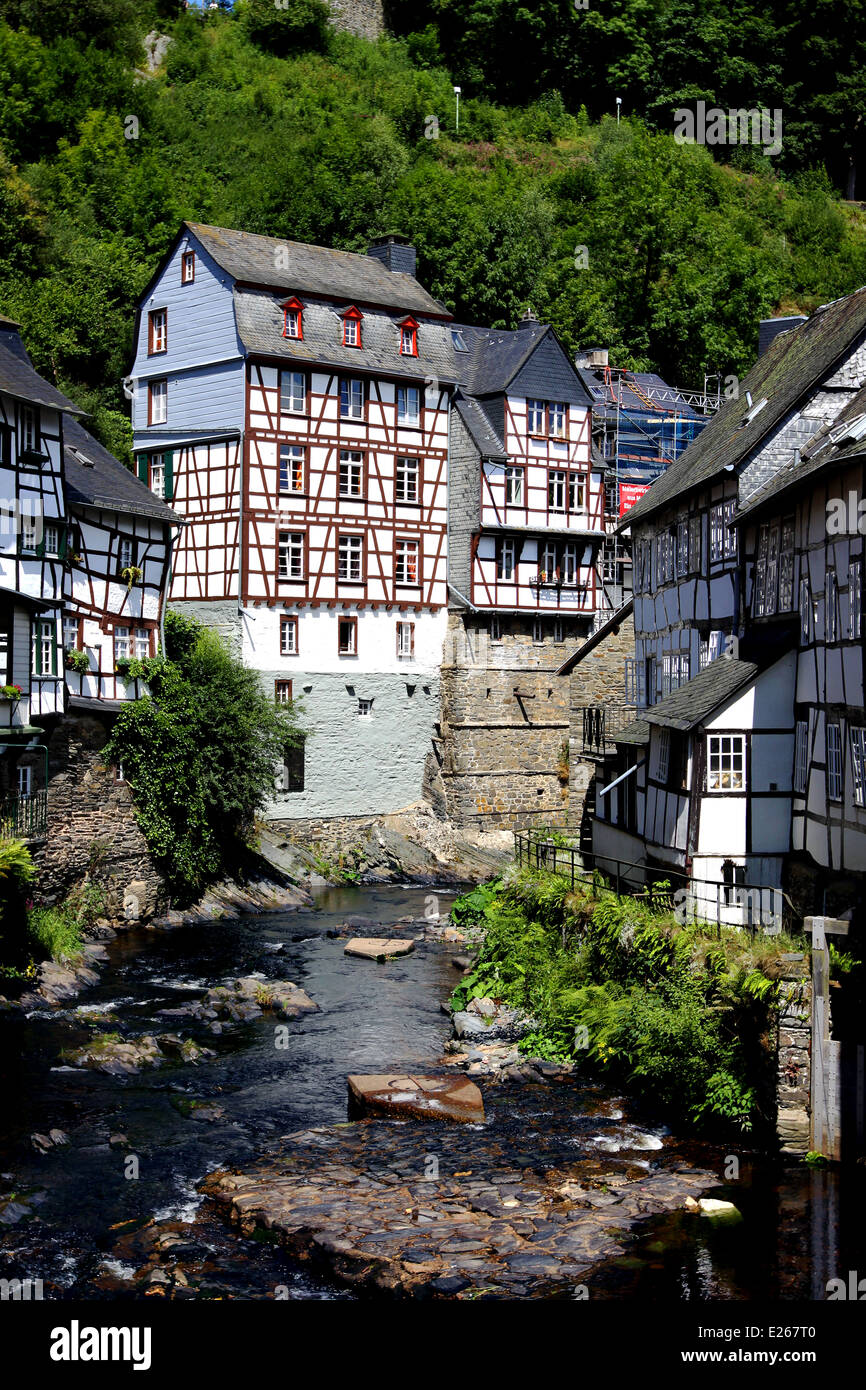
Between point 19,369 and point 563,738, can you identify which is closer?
point 19,369

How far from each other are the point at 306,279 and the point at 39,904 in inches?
903

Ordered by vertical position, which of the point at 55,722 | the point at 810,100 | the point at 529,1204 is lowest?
the point at 529,1204

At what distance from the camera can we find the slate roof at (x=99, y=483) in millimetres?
34844

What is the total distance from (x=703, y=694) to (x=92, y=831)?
16030mm

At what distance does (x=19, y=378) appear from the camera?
31094 mm

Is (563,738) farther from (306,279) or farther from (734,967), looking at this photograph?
(734,967)

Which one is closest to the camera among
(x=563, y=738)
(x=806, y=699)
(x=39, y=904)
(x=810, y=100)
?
(x=806, y=699)

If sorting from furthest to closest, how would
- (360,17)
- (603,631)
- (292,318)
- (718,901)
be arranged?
1. (360,17)
2. (292,318)
3. (603,631)
4. (718,901)

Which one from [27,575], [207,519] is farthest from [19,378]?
[207,519]

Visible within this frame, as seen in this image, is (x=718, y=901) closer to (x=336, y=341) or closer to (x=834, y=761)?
(x=834, y=761)

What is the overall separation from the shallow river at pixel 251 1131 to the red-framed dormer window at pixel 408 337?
22.3 metres

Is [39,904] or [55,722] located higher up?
[55,722]
